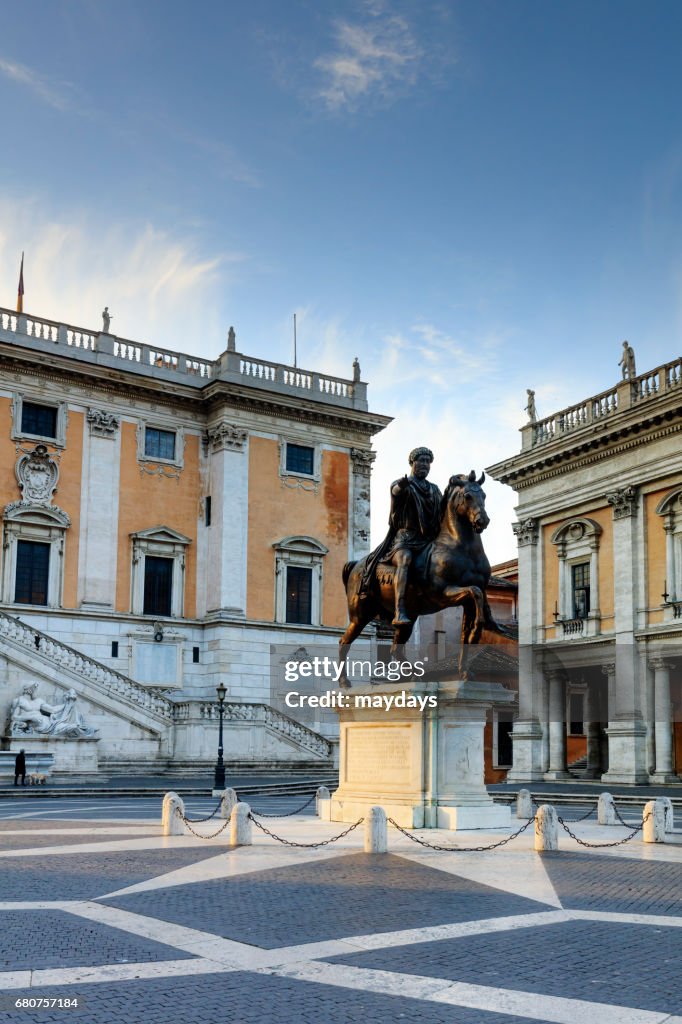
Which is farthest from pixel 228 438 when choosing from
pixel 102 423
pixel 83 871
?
pixel 83 871

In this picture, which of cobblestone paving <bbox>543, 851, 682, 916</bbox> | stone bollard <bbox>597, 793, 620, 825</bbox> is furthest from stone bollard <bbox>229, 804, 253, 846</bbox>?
stone bollard <bbox>597, 793, 620, 825</bbox>

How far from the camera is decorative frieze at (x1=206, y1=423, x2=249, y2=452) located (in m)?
46.7

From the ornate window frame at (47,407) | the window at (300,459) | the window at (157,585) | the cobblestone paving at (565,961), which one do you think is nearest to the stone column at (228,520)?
the window at (157,585)

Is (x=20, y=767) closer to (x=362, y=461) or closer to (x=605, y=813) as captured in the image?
(x=605, y=813)

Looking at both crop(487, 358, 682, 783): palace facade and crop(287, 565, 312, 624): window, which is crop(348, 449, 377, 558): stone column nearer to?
crop(287, 565, 312, 624): window

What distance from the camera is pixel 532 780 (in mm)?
42969

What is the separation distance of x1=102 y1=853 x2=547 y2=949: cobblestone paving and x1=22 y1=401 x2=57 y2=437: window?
32802 millimetres

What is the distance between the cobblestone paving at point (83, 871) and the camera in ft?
37.4

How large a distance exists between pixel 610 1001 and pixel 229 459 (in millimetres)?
40498

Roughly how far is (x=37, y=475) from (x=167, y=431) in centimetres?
637

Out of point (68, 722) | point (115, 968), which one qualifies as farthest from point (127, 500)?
point (115, 968)

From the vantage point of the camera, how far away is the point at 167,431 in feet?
154

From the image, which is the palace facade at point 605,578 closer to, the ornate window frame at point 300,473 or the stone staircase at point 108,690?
the ornate window frame at point 300,473

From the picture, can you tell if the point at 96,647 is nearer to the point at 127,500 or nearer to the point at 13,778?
the point at 127,500
